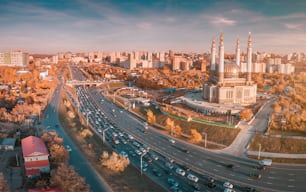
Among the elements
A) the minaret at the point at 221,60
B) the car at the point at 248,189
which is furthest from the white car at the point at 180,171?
the minaret at the point at 221,60

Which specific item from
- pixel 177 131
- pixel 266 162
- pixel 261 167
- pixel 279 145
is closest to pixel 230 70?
pixel 177 131

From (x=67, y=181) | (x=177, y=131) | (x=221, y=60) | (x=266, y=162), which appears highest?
(x=221, y=60)

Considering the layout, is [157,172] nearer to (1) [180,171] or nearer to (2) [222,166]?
(1) [180,171]

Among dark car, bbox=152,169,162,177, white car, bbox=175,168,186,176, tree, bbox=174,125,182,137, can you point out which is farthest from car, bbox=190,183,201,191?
tree, bbox=174,125,182,137

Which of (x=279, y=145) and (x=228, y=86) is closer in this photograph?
(x=279, y=145)

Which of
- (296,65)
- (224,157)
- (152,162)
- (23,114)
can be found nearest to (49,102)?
(23,114)

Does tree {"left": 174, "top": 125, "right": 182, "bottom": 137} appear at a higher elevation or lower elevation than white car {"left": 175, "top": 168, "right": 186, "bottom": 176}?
higher

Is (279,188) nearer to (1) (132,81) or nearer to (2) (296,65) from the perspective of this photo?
(1) (132,81)

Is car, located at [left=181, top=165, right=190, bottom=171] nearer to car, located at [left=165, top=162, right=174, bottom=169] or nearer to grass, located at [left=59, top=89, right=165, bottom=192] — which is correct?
car, located at [left=165, top=162, right=174, bottom=169]
